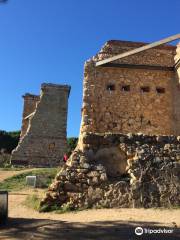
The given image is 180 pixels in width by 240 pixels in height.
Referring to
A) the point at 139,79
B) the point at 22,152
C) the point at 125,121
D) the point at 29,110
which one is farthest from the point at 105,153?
the point at 29,110

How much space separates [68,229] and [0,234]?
105 cm

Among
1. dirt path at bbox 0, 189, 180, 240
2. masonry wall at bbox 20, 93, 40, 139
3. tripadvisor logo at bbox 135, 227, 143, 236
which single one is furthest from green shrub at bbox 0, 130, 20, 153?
tripadvisor logo at bbox 135, 227, 143, 236

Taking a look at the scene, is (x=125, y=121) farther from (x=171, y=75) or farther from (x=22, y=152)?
(x=22, y=152)

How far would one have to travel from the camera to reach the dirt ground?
5.26 m

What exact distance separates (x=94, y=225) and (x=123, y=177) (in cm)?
272

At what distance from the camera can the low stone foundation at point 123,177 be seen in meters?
8.10

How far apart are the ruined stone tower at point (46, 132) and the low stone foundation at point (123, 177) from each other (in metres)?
13.5

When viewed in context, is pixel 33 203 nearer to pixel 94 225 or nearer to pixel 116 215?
pixel 116 215

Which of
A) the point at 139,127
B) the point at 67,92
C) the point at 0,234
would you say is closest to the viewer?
the point at 0,234

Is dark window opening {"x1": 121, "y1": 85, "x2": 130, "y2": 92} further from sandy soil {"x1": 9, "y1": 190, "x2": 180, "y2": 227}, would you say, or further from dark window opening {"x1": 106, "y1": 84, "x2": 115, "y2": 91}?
sandy soil {"x1": 9, "y1": 190, "x2": 180, "y2": 227}

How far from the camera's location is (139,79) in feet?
40.8

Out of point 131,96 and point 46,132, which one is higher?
point 131,96

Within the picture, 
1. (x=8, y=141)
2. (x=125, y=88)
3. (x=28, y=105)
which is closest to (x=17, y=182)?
(x=125, y=88)

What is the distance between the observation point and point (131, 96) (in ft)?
40.1
